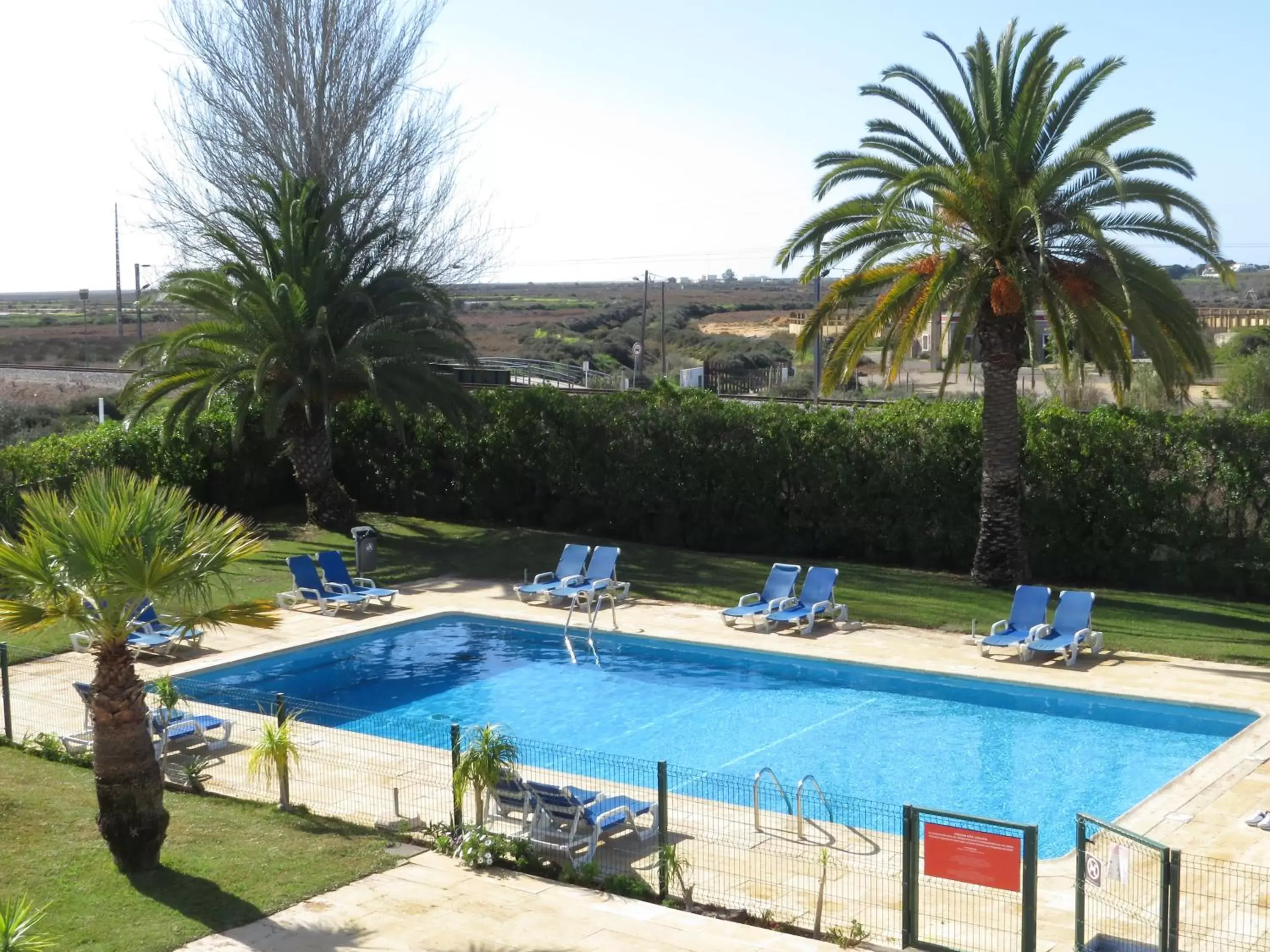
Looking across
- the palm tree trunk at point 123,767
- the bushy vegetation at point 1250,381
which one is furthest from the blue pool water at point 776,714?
the bushy vegetation at point 1250,381

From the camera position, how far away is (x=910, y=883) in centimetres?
899

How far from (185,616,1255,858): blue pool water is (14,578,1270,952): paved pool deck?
260 mm

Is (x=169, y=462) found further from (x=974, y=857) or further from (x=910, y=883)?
(x=974, y=857)

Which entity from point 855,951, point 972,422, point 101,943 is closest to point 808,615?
point 972,422

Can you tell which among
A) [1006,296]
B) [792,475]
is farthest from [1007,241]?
[792,475]

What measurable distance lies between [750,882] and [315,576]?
12.7m

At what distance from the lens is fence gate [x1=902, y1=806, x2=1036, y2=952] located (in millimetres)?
8570

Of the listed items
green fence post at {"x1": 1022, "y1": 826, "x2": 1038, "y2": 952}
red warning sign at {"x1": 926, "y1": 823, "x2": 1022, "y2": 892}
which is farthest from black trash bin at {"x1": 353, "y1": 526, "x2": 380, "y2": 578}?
green fence post at {"x1": 1022, "y1": 826, "x2": 1038, "y2": 952}

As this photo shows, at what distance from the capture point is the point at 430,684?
58.9 ft

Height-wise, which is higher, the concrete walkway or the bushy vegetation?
the bushy vegetation

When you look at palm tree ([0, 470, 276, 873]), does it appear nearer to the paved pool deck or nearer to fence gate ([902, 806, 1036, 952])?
the paved pool deck

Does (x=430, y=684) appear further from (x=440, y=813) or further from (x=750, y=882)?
(x=750, y=882)

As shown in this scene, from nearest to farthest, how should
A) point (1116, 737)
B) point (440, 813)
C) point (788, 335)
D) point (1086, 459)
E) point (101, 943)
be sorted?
point (101, 943) → point (440, 813) → point (1116, 737) → point (1086, 459) → point (788, 335)

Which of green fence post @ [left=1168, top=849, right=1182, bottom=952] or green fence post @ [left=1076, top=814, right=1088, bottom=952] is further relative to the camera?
green fence post @ [left=1076, top=814, right=1088, bottom=952]
